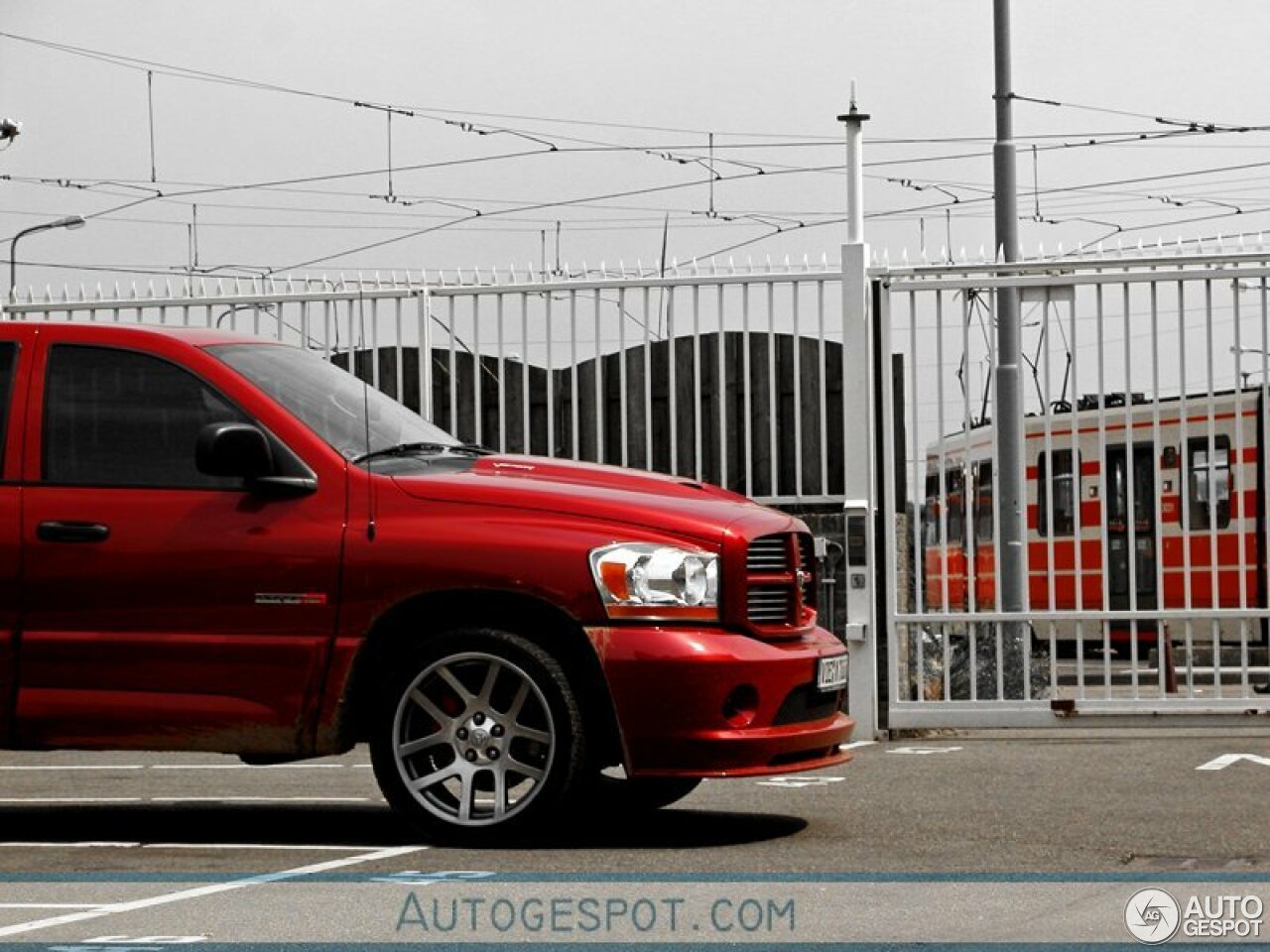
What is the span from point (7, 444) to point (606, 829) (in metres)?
2.47

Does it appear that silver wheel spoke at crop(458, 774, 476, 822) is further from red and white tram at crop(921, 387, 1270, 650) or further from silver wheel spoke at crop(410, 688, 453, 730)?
red and white tram at crop(921, 387, 1270, 650)

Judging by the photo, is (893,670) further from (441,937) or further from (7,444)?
(441,937)

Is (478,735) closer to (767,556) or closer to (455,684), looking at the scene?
(455,684)

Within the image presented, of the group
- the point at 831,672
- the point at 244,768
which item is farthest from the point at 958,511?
the point at 831,672

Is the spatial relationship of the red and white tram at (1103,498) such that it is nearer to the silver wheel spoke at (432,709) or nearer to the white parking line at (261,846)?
the silver wheel spoke at (432,709)

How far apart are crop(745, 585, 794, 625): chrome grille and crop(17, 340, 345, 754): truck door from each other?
4.51 ft

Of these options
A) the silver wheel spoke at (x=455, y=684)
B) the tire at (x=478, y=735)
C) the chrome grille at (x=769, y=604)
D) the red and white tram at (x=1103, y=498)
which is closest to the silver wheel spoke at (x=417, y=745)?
the tire at (x=478, y=735)

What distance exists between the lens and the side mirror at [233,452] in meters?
7.62

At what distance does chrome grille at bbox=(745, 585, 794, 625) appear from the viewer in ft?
25.1

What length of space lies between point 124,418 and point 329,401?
0.73m

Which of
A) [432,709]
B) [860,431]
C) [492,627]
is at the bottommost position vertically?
[432,709]

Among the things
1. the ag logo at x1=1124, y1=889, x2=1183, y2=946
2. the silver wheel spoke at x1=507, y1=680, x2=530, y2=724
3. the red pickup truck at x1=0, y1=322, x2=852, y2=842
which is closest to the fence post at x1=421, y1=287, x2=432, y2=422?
the red pickup truck at x1=0, y1=322, x2=852, y2=842

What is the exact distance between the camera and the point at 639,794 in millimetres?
8672

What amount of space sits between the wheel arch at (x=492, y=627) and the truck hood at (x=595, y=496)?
1.07 feet
